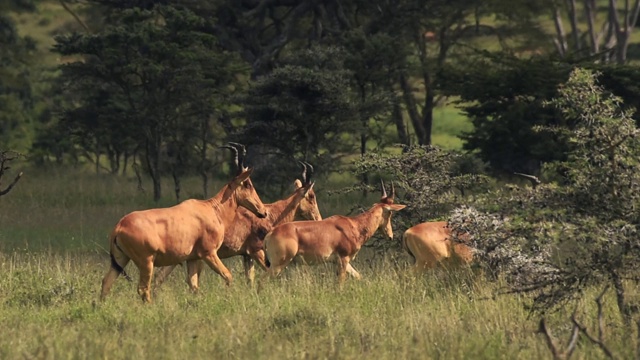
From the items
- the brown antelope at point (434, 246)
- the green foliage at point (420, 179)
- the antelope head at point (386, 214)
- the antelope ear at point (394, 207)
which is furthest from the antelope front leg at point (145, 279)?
the green foliage at point (420, 179)

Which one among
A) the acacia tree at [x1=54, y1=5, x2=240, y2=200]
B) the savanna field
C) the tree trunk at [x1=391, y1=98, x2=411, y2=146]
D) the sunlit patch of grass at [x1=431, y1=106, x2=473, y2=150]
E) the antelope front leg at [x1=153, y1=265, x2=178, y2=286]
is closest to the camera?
the savanna field

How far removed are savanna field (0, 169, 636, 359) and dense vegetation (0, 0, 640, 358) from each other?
0.04m

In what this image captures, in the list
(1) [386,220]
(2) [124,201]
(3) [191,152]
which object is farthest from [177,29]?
(1) [386,220]

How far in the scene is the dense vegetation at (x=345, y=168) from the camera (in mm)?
9508

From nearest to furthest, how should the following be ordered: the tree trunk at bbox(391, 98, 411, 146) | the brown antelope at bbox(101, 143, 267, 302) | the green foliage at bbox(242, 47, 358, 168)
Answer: the brown antelope at bbox(101, 143, 267, 302) → the green foliage at bbox(242, 47, 358, 168) → the tree trunk at bbox(391, 98, 411, 146)

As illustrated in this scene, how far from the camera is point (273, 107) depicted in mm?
25422

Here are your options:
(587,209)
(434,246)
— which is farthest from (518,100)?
(587,209)

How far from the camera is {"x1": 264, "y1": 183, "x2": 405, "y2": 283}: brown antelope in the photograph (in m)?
13.4

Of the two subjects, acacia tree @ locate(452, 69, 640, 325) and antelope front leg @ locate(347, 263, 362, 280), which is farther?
antelope front leg @ locate(347, 263, 362, 280)

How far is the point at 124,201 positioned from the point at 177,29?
183 inches

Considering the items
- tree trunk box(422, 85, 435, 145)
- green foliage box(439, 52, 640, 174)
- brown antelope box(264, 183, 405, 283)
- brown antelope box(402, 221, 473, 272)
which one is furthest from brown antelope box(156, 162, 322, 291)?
tree trunk box(422, 85, 435, 145)

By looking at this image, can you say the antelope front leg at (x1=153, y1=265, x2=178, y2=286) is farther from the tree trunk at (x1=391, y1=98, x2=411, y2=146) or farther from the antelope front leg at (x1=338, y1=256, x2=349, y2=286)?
the tree trunk at (x1=391, y1=98, x2=411, y2=146)

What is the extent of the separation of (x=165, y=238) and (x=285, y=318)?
2.07m

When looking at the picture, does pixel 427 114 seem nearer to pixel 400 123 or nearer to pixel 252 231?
pixel 400 123
